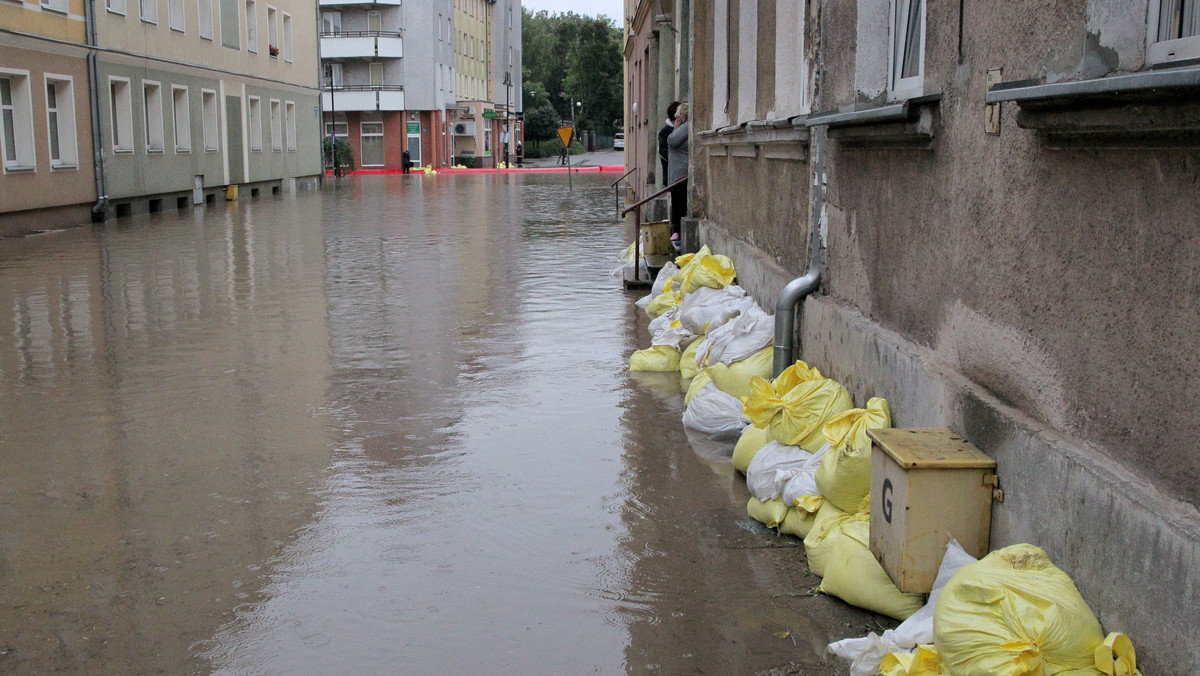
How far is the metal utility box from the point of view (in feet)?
12.0

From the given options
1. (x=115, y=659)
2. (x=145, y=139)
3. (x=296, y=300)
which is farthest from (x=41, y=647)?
(x=145, y=139)

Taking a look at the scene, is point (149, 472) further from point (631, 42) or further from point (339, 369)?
point (631, 42)

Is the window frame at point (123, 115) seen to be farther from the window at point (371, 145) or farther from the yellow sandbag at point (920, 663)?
the window at point (371, 145)

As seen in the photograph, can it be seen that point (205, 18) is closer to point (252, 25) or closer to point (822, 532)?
point (252, 25)

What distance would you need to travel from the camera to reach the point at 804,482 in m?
4.64

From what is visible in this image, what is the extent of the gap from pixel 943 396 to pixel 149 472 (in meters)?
3.80

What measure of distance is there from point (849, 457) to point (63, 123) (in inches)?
843

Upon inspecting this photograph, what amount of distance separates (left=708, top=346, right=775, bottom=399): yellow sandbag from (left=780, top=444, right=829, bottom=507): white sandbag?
5.58 feet

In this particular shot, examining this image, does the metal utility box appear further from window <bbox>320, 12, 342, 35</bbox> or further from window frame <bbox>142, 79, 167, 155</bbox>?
window <bbox>320, 12, 342, 35</bbox>

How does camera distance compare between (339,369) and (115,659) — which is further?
(339,369)

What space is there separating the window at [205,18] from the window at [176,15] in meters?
1.20

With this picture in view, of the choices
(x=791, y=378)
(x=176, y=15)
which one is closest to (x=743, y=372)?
(x=791, y=378)

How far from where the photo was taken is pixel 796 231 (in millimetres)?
7051

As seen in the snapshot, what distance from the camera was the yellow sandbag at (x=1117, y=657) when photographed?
275cm
